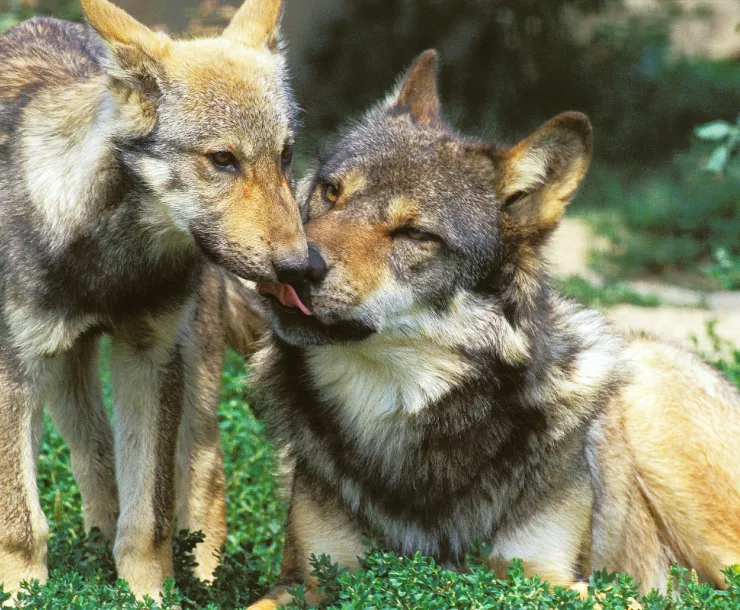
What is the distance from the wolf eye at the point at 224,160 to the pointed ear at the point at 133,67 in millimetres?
292

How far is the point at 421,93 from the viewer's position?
4.80 meters

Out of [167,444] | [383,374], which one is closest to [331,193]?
[383,374]

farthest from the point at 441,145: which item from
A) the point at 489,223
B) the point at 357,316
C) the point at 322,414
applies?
the point at 322,414

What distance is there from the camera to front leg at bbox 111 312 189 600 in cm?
460

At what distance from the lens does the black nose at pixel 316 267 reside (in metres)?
3.79

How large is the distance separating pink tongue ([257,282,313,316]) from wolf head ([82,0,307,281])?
87 millimetres

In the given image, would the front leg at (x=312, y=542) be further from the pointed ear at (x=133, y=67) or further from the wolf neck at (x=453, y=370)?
the pointed ear at (x=133, y=67)

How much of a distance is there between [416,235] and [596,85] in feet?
31.8

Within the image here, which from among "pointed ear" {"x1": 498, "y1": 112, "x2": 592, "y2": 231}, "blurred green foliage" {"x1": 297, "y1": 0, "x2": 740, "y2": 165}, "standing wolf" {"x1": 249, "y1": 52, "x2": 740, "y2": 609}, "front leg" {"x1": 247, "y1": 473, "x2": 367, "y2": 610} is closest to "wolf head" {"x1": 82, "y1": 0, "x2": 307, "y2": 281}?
"standing wolf" {"x1": 249, "y1": 52, "x2": 740, "y2": 609}

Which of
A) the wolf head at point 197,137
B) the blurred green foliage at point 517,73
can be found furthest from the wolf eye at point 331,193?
the blurred green foliage at point 517,73

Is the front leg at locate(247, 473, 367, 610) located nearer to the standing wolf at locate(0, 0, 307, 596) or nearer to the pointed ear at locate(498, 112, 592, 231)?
the standing wolf at locate(0, 0, 307, 596)

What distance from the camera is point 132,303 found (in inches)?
176

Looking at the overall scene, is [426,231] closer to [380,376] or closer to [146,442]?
[380,376]

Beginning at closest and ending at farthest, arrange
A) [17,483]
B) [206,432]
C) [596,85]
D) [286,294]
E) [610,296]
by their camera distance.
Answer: [286,294]
[17,483]
[206,432]
[610,296]
[596,85]
